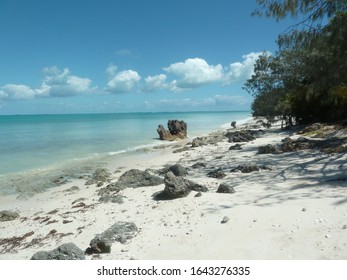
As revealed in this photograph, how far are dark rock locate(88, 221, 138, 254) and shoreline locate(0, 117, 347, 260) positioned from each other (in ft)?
0.36

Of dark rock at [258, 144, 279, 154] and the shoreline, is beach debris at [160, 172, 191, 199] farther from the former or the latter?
dark rock at [258, 144, 279, 154]

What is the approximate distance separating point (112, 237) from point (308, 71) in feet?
39.5

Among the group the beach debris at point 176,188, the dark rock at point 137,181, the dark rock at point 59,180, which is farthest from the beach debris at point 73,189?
the beach debris at point 176,188

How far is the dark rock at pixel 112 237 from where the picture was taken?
522 centimetres

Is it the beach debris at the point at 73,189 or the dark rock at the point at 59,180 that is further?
the dark rock at the point at 59,180

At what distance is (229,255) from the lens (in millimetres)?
4664

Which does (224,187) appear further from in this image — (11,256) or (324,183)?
(11,256)

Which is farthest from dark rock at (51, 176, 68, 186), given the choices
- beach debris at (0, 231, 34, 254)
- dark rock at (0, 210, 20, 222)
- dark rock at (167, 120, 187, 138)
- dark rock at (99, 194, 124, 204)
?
dark rock at (167, 120, 187, 138)

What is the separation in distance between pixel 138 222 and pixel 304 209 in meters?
3.05

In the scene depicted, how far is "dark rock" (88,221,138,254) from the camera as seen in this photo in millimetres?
5218

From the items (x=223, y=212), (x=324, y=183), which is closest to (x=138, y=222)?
(x=223, y=212)

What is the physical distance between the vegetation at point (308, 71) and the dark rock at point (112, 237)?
818 cm

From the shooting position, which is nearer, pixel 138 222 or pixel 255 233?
pixel 255 233

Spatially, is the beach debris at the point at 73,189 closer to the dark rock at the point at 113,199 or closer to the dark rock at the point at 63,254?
the dark rock at the point at 113,199
